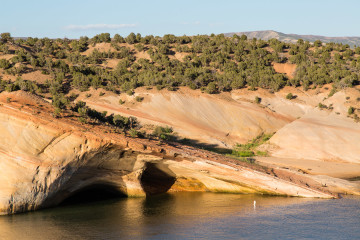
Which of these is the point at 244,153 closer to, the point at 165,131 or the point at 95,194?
the point at 165,131

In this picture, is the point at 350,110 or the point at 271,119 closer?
the point at 350,110

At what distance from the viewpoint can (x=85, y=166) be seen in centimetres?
3494

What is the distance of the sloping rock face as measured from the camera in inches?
1260

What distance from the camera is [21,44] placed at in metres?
81.2

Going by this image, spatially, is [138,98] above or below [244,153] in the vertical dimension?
above

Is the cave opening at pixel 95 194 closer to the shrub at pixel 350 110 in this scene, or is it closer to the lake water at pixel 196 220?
the lake water at pixel 196 220

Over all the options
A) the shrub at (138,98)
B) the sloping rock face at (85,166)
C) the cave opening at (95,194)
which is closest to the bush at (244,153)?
the sloping rock face at (85,166)

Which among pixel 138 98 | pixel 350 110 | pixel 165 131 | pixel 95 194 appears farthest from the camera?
pixel 138 98

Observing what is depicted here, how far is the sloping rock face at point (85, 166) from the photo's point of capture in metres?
32.0

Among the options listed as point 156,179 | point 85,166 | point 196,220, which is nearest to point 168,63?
point 156,179

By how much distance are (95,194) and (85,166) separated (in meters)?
6.16

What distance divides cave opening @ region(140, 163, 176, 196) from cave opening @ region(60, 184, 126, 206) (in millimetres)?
2319

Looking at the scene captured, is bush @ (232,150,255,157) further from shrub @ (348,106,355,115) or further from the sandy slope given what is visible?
shrub @ (348,106,355,115)

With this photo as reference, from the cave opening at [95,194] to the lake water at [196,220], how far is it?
1.22 meters
